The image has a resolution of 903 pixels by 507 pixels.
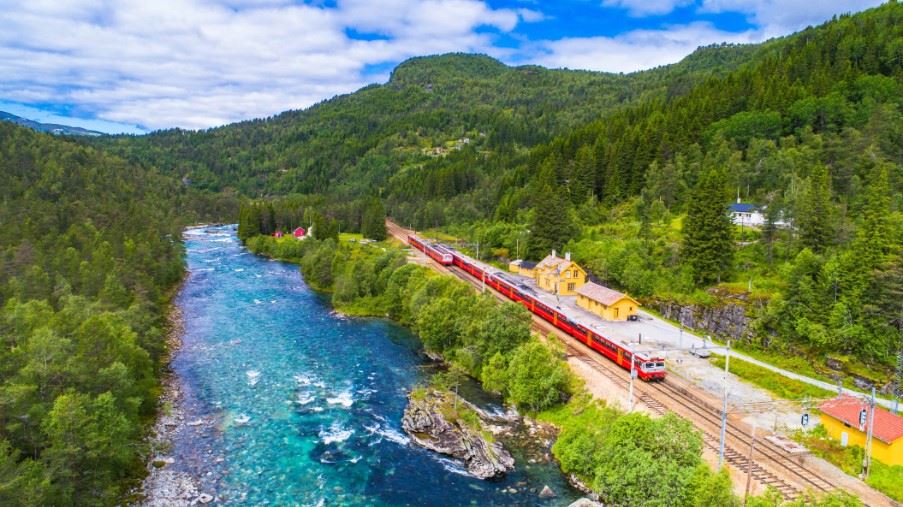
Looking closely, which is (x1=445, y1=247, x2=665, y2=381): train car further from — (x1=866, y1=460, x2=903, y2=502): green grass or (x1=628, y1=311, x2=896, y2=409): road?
(x1=866, y1=460, x2=903, y2=502): green grass

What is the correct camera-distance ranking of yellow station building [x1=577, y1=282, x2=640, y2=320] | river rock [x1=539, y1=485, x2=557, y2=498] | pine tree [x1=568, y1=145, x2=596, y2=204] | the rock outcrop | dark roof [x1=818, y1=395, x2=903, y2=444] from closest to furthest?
dark roof [x1=818, y1=395, x2=903, y2=444], river rock [x1=539, y1=485, x2=557, y2=498], the rock outcrop, yellow station building [x1=577, y1=282, x2=640, y2=320], pine tree [x1=568, y1=145, x2=596, y2=204]

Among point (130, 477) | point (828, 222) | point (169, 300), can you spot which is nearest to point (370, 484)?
point (130, 477)

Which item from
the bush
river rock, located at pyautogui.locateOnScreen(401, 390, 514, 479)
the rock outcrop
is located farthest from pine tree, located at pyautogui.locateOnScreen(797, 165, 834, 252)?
river rock, located at pyautogui.locateOnScreen(401, 390, 514, 479)

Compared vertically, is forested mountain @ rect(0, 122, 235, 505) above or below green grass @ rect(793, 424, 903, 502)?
above

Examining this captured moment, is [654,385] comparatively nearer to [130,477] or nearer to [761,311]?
[761,311]

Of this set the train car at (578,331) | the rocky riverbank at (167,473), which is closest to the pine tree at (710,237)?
the train car at (578,331)

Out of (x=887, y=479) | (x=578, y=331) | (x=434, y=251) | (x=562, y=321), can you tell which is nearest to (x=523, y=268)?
(x=434, y=251)

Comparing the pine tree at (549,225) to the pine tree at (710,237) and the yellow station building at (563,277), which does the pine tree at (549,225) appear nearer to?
the yellow station building at (563,277)
